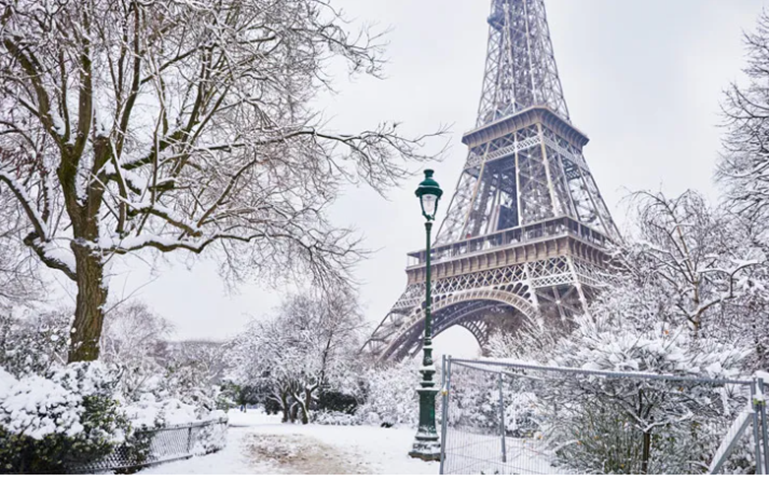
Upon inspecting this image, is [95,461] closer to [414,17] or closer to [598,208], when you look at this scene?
[414,17]

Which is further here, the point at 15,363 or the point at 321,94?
the point at 321,94

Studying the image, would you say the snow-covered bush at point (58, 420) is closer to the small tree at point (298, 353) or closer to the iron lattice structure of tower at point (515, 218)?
the small tree at point (298, 353)

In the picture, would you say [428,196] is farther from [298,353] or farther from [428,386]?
[298,353]

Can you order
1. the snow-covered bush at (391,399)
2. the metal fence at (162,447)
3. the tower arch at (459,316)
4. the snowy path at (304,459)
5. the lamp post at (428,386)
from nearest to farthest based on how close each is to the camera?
the metal fence at (162,447)
the snowy path at (304,459)
the lamp post at (428,386)
the snow-covered bush at (391,399)
the tower arch at (459,316)

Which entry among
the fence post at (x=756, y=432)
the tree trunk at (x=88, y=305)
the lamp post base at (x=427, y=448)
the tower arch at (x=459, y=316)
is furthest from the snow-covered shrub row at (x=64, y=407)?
the tower arch at (x=459, y=316)

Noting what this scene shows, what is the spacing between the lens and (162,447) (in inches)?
206

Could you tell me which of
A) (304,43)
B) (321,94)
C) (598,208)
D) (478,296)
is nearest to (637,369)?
(304,43)

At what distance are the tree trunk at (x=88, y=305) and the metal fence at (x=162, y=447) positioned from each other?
40.9 inches

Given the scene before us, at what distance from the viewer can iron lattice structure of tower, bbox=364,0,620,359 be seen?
19031 millimetres

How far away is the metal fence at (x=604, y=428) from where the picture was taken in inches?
157

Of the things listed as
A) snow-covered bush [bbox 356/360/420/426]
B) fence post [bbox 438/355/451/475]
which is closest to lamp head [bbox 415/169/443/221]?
fence post [bbox 438/355/451/475]

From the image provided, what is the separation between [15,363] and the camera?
16.0 ft

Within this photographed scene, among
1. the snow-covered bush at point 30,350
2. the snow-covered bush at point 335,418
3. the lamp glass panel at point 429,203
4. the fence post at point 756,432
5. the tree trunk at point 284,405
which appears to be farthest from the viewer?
the tree trunk at point 284,405

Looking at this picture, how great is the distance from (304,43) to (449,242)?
18.6 meters
